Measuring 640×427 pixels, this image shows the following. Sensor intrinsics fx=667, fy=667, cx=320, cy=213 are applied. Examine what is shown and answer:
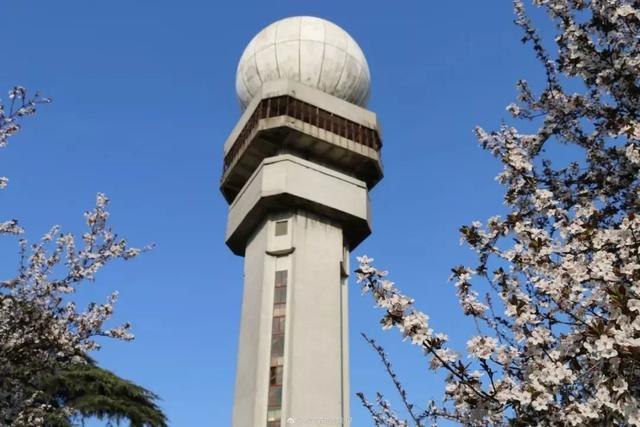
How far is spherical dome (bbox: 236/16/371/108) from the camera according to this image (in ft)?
94.1

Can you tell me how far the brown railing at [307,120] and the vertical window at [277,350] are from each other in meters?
6.30

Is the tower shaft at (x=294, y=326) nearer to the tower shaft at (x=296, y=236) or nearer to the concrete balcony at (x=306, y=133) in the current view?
the tower shaft at (x=296, y=236)

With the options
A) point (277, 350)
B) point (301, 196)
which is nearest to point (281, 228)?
point (301, 196)

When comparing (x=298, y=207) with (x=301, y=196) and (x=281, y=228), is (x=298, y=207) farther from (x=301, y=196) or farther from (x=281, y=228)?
(x=281, y=228)

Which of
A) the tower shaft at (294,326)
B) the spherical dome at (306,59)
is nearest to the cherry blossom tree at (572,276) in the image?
the tower shaft at (294,326)

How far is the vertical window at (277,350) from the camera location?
72.7 ft

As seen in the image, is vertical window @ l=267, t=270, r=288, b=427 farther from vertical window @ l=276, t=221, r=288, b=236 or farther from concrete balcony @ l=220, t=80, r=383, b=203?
concrete balcony @ l=220, t=80, r=383, b=203

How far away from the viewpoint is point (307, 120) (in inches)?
1056

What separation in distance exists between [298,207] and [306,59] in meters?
6.93

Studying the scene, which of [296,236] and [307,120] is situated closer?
[296,236]

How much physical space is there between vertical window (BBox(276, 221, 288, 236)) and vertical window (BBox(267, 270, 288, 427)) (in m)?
1.54

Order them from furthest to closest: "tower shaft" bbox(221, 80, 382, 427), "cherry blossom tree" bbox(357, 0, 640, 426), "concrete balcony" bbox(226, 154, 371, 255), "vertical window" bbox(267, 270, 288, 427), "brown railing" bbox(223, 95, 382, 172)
Result: "brown railing" bbox(223, 95, 382, 172)
"concrete balcony" bbox(226, 154, 371, 255)
"tower shaft" bbox(221, 80, 382, 427)
"vertical window" bbox(267, 270, 288, 427)
"cherry blossom tree" bbox(357, 0, 640, 426)

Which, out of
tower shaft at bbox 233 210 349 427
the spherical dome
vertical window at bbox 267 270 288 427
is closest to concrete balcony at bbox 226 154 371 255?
tower shaft at bbox 233 210 349 427

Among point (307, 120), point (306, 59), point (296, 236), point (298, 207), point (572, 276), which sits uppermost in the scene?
point (306, 59)
